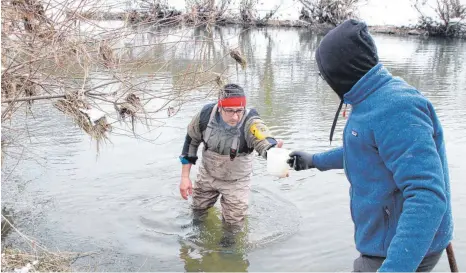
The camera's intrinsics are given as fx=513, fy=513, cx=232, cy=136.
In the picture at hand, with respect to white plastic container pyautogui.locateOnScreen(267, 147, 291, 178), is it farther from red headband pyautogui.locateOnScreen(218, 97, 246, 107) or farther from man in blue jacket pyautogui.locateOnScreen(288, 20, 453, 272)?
red headband pyautogui.locateOnScreen(218, 97, 246, 107)

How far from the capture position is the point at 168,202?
699cm

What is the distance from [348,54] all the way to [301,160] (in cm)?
115

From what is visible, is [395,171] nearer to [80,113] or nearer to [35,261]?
[35,261]

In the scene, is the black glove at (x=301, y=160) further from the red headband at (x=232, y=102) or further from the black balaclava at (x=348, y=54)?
the red headband at (x=232, y=102)

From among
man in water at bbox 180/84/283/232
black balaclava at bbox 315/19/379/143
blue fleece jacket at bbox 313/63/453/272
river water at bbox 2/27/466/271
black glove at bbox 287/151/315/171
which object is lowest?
river water at bbox 2/27/466/271

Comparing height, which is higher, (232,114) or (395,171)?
(395,171)

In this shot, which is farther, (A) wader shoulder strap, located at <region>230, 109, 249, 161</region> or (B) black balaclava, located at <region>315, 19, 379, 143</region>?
(A) wader shoulder strap, located at <region>230, 109, 249, 161</region>

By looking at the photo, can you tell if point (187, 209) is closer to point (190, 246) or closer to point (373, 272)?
point (190, 246)

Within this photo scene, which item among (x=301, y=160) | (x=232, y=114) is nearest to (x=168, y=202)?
(x=232, y=114)

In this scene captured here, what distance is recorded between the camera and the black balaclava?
2312 millimetres

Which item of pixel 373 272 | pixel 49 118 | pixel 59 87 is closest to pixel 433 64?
pixel 49 118

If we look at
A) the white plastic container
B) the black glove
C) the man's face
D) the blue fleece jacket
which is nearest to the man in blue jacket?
the blue fleece jacket

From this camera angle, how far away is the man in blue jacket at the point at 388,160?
202cm

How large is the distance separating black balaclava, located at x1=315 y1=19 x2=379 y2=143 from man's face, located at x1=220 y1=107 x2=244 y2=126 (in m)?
2.76
